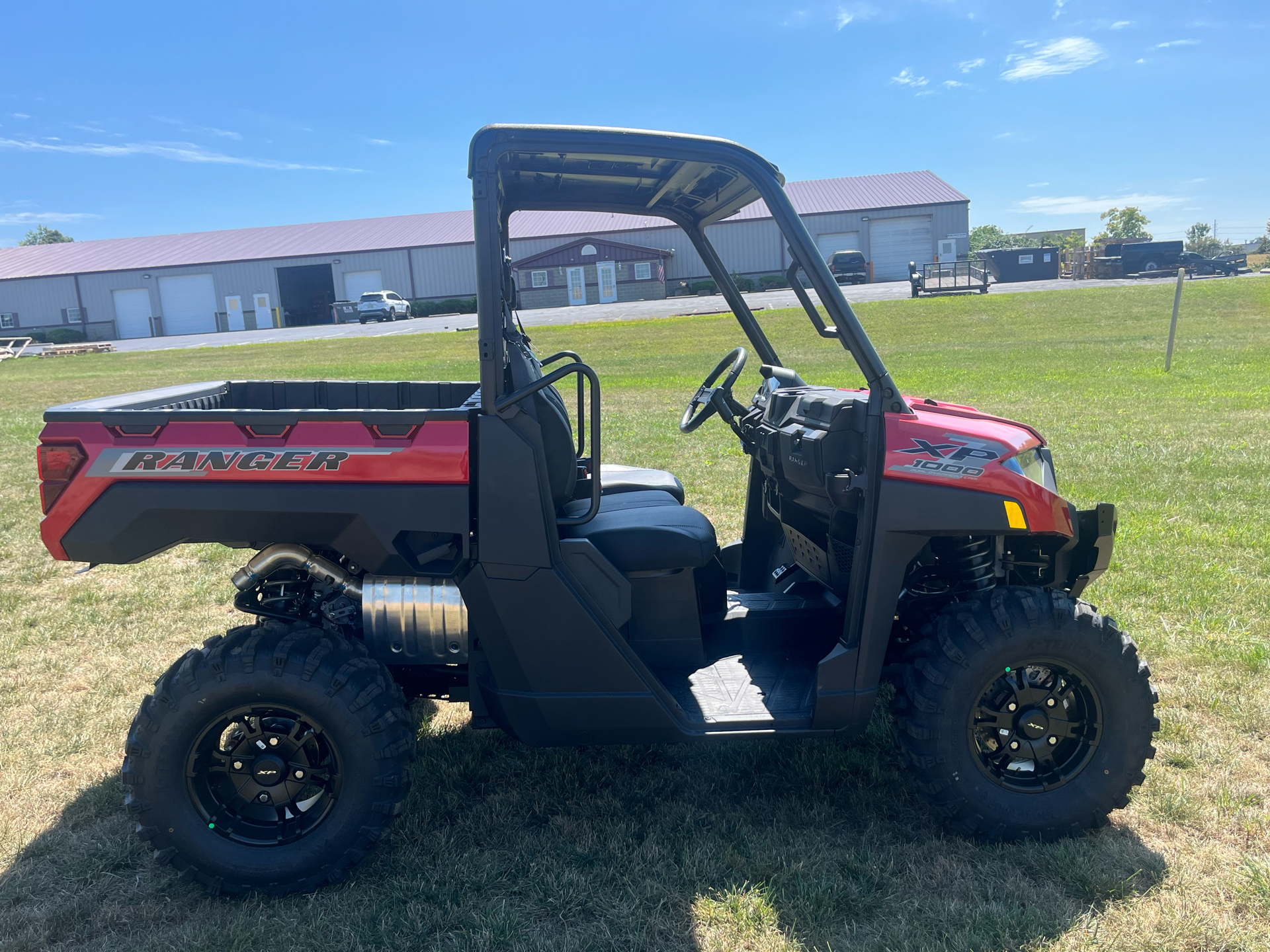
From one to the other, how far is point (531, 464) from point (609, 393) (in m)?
13.2

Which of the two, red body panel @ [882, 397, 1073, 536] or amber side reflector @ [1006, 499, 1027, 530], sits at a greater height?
red body panel @ [882, 397, 1073, 536]

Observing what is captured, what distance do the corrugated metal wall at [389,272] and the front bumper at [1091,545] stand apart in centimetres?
4363

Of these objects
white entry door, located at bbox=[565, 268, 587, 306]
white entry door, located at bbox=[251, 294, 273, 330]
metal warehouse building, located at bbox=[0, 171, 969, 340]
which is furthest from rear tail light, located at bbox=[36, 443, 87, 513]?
white entry door, located at bbox=[251, 294, 273, 330]

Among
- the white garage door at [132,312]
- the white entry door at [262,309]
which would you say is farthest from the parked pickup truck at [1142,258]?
the white garage door at [132,312]

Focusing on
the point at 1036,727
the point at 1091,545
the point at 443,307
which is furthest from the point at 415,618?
the point at 443,307

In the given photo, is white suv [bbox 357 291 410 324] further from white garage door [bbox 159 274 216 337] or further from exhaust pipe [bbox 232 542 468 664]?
exhaust pipe [bbox 232 542 468 664]

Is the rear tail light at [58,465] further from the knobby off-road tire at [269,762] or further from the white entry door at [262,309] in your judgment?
the white entry door at [262,309]

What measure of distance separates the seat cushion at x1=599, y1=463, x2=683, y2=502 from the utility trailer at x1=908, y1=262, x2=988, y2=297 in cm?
2968

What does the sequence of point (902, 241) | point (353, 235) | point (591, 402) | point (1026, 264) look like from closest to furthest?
point (591, 402)
point (1026, 264)
point (902, 241)
point (353, 235)

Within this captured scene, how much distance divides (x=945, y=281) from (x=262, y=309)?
3535 cm

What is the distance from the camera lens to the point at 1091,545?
3.10m

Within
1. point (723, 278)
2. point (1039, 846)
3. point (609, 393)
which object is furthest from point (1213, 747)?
point (609, 393)

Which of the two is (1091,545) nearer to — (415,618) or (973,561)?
(973,561)

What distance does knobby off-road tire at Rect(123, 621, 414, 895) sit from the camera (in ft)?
8.93
